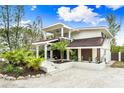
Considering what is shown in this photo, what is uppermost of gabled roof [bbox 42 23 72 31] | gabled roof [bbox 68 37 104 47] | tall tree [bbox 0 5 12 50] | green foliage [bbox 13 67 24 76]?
tall tree [bbox 0 5 12 50]

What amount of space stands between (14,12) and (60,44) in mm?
4196

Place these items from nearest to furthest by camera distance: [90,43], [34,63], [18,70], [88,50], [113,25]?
[18,70]
[34,63]
[90,43]
[88,50]
[113,25]

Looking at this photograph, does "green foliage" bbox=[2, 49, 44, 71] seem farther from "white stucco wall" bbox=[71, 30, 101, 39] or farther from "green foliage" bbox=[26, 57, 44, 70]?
"white stucco wall" bbox=[71, 30, 101, 39]

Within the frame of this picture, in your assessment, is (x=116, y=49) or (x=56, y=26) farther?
(x=116, y=49)

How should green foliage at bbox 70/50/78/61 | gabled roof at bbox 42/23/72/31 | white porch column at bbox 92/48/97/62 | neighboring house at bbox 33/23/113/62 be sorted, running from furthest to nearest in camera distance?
gabled roof at bbox 42/23/72/31 → green foliage at bbox 70/50/78/61 → white porch column at bbox 92/48/97/62 → neighboring house at bbox 33/23/113/62

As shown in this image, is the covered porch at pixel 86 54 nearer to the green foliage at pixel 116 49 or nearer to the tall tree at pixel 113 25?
the green foliage at pixel 116 49

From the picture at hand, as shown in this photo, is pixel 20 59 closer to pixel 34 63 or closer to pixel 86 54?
pixel 34 63

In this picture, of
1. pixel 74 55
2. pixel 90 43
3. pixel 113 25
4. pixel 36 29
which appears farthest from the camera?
pixel 113 25

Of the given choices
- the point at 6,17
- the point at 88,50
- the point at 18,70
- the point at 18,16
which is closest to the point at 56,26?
the point at 18,16

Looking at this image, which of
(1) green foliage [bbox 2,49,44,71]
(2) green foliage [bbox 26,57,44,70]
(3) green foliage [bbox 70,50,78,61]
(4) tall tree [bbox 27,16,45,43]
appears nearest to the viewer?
(2) green foliage [bbox 26,57,44,70]

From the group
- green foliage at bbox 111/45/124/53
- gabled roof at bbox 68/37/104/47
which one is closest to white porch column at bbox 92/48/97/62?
gabled roof at bbox 68/37/104/47

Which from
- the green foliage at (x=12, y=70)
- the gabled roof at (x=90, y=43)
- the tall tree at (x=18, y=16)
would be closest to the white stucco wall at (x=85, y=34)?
the gabled roof at (x=90, y=43)

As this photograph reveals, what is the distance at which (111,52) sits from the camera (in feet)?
53.0

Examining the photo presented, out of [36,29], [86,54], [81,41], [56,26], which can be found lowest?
[86,54]
